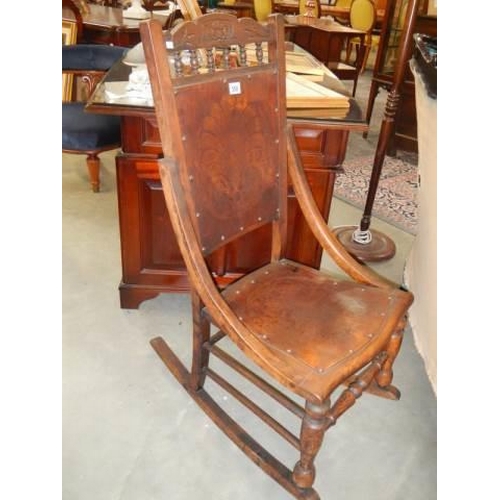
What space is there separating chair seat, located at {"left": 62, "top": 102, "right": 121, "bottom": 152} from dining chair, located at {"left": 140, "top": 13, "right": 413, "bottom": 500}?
4.22ft

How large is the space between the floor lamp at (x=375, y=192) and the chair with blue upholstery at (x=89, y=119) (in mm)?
1331

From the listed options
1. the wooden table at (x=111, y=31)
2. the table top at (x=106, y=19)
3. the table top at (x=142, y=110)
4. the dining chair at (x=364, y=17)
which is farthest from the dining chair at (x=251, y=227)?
the dining chair at (x=364, y=17)

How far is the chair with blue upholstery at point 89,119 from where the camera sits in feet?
8.23

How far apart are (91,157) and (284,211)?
1.65 m

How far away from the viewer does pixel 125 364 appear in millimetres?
1667

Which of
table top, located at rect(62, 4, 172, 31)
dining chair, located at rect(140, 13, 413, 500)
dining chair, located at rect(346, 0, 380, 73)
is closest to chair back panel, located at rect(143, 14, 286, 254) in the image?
dining chair, located at rect(140, 13, 413, 500)

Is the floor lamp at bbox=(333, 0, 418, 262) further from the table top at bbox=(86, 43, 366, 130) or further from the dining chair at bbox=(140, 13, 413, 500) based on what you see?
the dining chair at bbox=(140, 13, 413, 500)

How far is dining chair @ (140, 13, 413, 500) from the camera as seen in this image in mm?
1072

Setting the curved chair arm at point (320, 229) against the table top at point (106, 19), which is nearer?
the curved chair arm at point (320, 229)

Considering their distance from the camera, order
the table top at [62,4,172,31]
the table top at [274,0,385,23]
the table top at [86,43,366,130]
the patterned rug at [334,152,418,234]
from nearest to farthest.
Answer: the table top at [86,43,366,130] < the patterned rug at [334,152,418,234] < the table top at [62,4,172,31] < the table top at [274,0,385,23]

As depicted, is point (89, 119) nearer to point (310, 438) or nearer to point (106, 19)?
point (106, 19)

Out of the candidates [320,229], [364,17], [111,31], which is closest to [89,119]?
[111,31]

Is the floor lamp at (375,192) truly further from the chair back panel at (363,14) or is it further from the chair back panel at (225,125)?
the chair back panel at (363,14)
